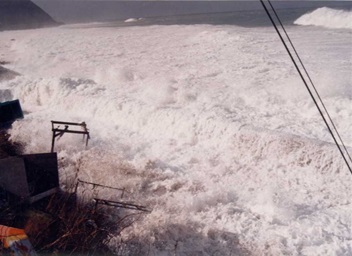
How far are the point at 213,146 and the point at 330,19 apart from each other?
26833 mm

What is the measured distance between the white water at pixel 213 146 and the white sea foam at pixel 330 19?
13933mm

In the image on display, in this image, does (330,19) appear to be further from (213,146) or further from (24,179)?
(24,179)

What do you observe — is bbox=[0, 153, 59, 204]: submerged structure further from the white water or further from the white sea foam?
the white sea foam

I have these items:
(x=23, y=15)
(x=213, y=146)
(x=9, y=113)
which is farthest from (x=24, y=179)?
(x=23, y=15)

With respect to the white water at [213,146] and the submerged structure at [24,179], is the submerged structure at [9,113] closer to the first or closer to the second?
the white water at [213,146]

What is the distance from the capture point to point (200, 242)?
5191mm

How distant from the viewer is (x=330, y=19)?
2911cm

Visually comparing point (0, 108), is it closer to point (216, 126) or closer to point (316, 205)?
point (216, 126)

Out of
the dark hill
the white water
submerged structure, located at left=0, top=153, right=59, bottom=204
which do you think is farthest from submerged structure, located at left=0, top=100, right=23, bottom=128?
the dark hill

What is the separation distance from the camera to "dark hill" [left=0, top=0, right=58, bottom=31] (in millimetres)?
53350

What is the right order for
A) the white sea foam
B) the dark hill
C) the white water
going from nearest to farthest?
the white water
the white sea foam
the dark hill

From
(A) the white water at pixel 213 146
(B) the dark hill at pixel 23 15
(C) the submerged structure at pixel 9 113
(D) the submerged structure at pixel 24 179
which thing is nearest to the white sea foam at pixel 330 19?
(A) the white water at pixel 213 146

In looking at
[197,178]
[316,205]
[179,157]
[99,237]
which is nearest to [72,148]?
[179,157]

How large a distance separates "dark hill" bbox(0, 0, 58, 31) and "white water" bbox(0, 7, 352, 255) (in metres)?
45.3
